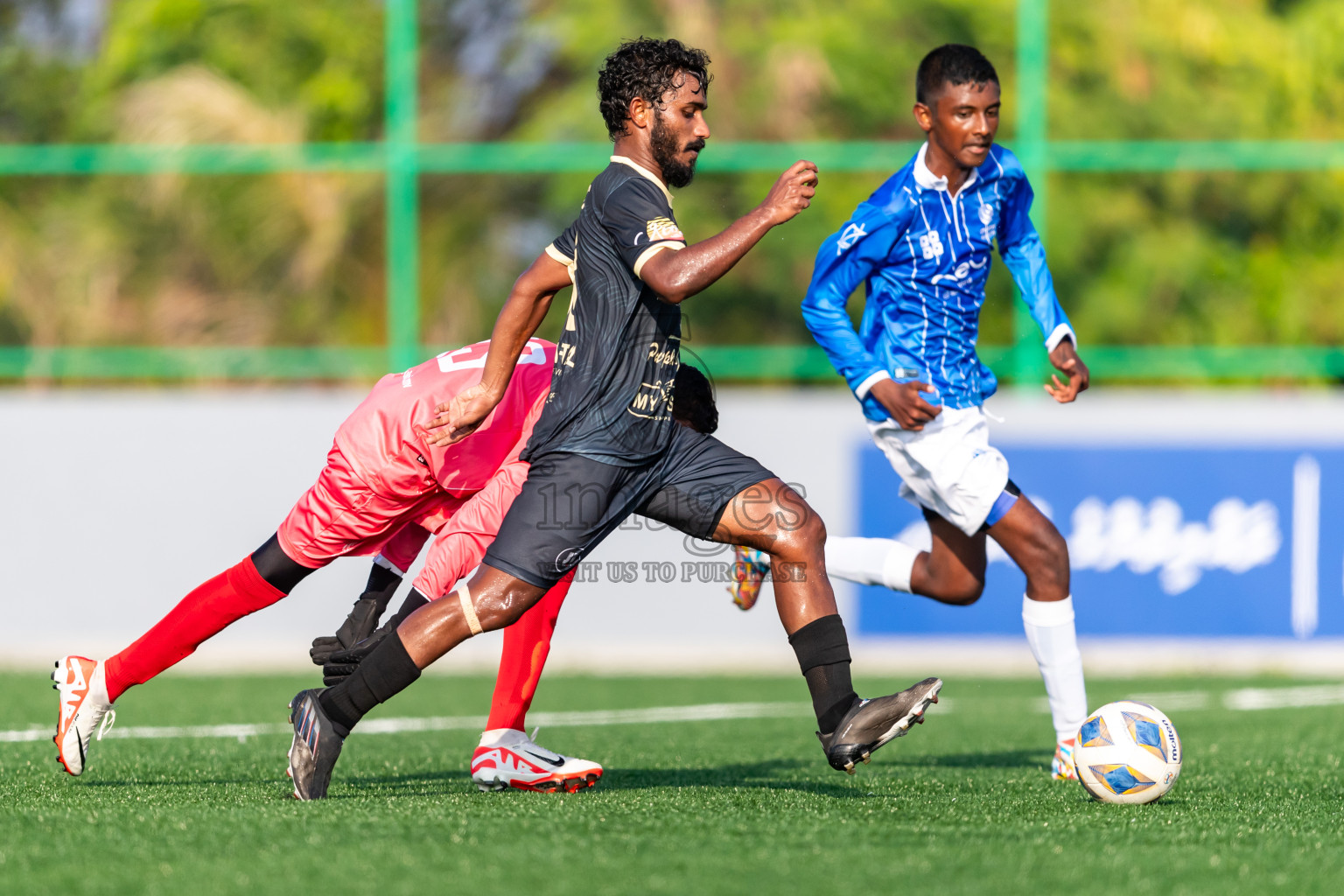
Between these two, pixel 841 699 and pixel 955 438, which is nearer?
pixel 841 699

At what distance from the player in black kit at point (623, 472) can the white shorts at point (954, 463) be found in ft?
2.65

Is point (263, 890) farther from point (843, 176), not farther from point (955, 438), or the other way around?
point (843, 176)

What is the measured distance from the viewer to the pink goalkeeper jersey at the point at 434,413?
489 cm

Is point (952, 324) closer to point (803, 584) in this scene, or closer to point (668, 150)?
point (803, 584)

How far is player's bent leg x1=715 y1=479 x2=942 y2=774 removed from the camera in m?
4.41

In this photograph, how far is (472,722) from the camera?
731 centimetres

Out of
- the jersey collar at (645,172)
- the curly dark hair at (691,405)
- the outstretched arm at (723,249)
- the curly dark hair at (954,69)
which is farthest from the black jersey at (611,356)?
the curly dark hair at (954,69)

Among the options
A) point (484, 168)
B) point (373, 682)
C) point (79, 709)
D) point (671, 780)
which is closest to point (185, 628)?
point (79, 709)

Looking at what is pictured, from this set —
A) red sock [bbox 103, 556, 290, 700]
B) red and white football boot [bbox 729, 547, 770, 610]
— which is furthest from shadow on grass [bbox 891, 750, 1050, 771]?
red sock [bbox 103, 556, 290, 700]

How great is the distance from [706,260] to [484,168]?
7.93m

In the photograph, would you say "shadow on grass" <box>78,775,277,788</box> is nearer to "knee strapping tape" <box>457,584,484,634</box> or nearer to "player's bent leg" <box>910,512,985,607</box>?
"knee strapping tape" <box>457,584,484,634</box>

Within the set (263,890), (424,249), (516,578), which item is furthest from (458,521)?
(424,249)

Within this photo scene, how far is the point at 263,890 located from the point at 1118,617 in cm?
788

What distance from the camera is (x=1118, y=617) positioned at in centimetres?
1020
